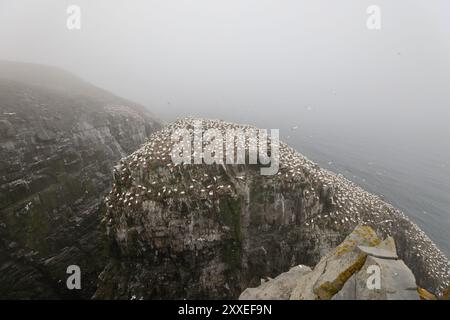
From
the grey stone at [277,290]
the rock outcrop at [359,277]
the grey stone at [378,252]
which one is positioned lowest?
Answer: the grey stone at [277,290]

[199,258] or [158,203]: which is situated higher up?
[158,203]

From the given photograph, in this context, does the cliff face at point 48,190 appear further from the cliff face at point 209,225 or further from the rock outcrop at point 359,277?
the rock outcrop at point 359,277

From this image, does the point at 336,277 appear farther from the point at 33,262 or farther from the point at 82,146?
the point at 82,146

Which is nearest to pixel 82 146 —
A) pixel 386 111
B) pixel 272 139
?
pixel 272 139

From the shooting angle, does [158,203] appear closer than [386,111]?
Yes

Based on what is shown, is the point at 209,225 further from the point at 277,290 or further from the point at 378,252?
the point at 378,252

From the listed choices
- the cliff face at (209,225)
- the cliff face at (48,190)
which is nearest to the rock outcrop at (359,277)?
the cliff face at (209,225)

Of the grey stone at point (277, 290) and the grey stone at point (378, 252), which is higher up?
the grey stone at point (378, 252)

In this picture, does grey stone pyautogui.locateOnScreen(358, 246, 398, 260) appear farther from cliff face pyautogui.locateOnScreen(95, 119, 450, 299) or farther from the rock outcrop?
cliff face pyautogui.locateOnScreen(95, 119, 450, 299)
